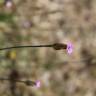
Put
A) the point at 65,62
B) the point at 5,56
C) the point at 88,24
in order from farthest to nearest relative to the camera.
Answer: the point at 88,24
the point at 65,62
the point at 5,56

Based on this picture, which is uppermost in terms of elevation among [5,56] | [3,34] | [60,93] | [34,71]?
[3,34]

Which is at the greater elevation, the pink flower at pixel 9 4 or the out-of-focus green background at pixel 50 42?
the pink flower at pixel 9 4

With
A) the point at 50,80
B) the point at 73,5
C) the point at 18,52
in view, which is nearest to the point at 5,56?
the point at 18,52

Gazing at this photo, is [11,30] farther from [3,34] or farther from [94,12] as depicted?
[94,12]

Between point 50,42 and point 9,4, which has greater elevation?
point 9,4

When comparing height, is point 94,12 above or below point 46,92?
above

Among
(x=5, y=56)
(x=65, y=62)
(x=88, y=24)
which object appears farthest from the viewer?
(x=88, y=24)

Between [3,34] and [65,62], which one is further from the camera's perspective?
[65,62]

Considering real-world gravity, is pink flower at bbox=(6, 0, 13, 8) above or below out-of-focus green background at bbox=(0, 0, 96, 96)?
above
